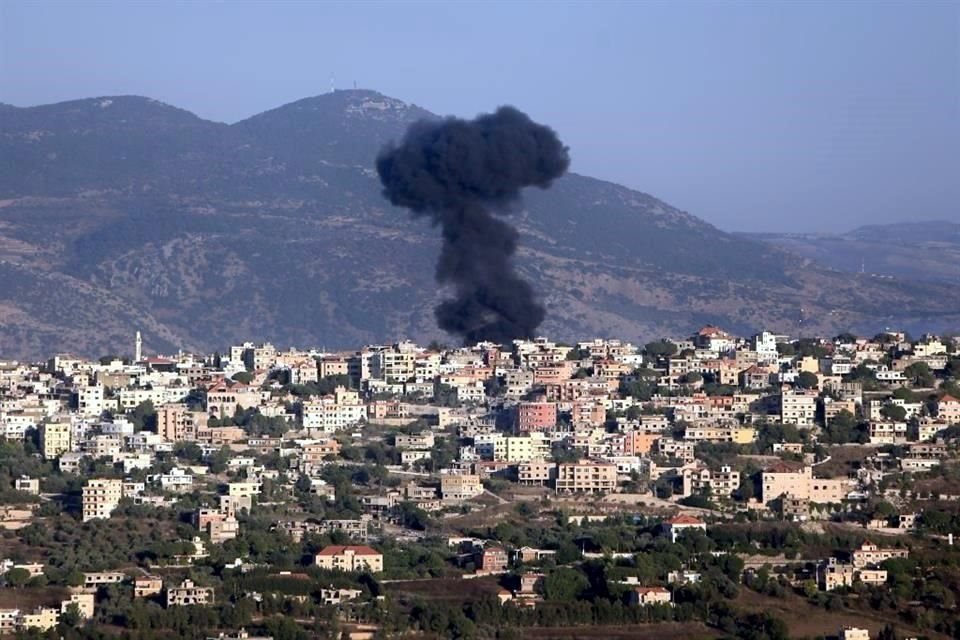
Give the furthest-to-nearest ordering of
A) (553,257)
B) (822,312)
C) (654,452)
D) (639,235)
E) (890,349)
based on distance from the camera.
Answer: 1. (639,235)
2. (553,257)
3. (822,312)
4. (890,349)
5. (654,452)

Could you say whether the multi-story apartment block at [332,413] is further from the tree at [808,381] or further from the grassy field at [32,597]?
the grassy field at [32,597]

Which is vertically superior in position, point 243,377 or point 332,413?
point 243,377

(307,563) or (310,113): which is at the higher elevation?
(310,113)

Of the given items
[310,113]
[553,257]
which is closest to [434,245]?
[553,257]

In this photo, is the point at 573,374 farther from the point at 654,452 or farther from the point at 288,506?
the point at 288,506

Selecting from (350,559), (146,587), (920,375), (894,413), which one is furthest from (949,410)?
(146,587)

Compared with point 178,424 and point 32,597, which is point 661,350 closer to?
point 178,424

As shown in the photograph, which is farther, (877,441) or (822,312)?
(822,312)
